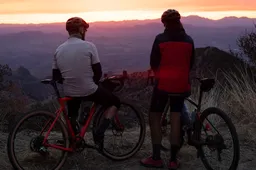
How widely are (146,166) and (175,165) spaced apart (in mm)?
396

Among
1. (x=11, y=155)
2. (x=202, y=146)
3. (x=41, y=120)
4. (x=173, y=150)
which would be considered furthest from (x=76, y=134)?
(x=202, y=146)

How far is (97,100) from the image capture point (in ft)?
18.4

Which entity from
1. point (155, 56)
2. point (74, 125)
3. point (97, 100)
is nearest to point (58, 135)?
point (74, 125)

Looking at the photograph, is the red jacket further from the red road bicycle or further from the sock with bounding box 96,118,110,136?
the sock with bounding box 96,118,110,136

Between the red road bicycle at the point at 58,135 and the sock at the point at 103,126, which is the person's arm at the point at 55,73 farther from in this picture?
the sock at the point at 103,126

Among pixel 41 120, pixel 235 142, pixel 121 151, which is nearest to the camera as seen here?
pixel 235 142

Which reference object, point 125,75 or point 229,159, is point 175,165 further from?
point 125,75

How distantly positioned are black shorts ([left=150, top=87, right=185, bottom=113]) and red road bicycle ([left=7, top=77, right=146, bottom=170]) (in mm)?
516

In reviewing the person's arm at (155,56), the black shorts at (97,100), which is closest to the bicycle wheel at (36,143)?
the black shorts at (97,100)

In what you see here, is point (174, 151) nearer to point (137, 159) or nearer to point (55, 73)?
point (137, 159)

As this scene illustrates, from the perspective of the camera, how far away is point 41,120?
5.58 meters

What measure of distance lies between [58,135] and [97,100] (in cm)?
77

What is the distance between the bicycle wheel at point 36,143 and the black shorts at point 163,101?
120cm

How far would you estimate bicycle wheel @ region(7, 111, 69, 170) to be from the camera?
5.17 meters
